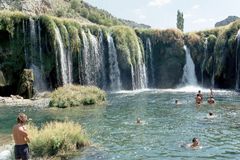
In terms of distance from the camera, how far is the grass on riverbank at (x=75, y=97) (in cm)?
4478

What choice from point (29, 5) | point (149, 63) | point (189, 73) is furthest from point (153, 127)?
point (29, 5)

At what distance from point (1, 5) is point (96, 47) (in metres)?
29.8

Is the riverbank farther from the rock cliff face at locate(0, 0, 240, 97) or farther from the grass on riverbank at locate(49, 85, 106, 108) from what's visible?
the rock cliff face at locate(0, 0, 240, 97)

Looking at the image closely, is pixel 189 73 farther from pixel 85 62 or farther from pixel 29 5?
pixel 29 5

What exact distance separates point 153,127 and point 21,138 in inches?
606

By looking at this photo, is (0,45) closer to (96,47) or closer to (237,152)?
(96,47)

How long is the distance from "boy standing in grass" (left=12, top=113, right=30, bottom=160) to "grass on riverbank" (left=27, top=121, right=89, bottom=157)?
404 cm

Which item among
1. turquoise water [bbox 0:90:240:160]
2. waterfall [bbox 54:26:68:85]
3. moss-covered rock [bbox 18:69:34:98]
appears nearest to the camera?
turquoise water [bbox 0:90:240:160]

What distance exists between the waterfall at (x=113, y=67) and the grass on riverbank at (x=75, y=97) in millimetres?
18223

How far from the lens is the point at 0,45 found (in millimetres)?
57344

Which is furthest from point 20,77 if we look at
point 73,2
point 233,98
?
point 73,2

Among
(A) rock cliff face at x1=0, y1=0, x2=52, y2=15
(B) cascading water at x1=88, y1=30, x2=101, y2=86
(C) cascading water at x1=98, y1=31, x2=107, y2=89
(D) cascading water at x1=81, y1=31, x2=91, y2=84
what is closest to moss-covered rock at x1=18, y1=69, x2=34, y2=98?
(D) cascading water at x1=81, y1=31, x2=91, y2=84

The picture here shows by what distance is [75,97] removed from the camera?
4656 centimetres

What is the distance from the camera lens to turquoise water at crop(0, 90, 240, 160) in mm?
23391
